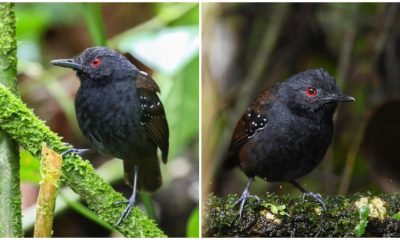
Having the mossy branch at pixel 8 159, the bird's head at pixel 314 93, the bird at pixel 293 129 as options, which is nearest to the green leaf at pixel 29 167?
the mossy branch at pixel 8 159

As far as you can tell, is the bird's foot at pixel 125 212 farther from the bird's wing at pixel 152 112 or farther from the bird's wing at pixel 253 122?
the bird's wing at pixel 253 122

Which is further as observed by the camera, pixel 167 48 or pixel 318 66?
pixel 318 66

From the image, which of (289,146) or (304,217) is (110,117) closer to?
(289,146)

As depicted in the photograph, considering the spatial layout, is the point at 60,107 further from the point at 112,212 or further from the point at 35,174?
the point at 112,212

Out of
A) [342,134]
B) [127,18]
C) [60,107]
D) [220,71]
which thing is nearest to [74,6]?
[127,18]

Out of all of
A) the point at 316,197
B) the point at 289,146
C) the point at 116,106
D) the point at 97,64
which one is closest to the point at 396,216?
the point at 316,197
